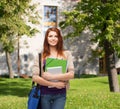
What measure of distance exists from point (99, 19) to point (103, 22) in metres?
0.28

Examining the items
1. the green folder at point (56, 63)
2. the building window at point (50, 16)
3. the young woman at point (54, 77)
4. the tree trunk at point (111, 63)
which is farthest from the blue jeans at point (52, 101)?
the building window at point (50, 16)

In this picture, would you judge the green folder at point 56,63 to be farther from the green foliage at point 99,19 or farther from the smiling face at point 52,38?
the green foliage at point 99,19

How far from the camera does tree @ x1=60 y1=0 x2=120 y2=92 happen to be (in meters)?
22.1

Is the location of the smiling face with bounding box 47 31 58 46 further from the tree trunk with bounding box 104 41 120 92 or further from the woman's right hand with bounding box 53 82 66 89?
the tree trunk with bounding box 104 41 120 92

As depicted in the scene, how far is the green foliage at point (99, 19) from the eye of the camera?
22.1m

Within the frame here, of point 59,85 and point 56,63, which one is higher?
point 56,63

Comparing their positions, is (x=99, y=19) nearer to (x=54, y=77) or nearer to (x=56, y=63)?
(x=56, y=63)

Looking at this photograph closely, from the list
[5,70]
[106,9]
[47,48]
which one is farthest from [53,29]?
[5,70]

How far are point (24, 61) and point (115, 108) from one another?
40.6m

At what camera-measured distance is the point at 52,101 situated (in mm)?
6465

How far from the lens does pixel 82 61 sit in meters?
55.4

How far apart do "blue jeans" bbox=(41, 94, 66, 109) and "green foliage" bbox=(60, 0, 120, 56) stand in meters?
15.7

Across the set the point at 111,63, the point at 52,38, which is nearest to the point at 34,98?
the point at 52,38

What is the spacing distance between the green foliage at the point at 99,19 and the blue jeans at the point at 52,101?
1571 centimetres
